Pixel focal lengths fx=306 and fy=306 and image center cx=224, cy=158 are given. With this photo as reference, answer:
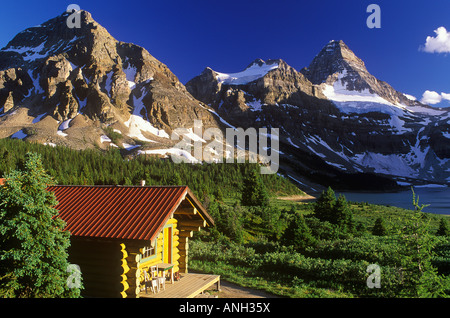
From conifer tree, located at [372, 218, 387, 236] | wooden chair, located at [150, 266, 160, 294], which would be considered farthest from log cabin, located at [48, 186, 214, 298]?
conifer tree, located at [372, 218, 387, 236]

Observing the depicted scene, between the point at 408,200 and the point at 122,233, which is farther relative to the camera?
the point at 408,200

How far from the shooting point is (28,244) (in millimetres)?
8211

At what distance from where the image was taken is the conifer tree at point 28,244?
8.19 m

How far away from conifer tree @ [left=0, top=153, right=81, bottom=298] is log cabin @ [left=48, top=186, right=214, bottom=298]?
163 centimetres

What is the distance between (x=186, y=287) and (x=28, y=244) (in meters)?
5.45

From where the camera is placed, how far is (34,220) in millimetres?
8430

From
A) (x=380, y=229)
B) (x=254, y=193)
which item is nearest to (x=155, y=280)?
(x=380, y=229)

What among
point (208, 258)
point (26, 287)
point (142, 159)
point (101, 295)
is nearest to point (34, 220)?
point (26, 287)

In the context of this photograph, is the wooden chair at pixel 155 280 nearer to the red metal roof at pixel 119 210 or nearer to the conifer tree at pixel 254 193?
the red metal roof at pixel 119 210

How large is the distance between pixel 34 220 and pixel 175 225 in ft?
18.6

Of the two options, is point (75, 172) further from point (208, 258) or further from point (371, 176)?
point (371, 176)

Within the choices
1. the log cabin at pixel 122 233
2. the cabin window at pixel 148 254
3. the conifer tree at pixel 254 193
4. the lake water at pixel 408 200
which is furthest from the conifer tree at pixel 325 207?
the lake water at pixel 408 200

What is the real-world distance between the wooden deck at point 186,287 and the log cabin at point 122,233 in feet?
1.33

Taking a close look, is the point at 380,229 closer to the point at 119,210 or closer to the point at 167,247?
the point at 167,247
